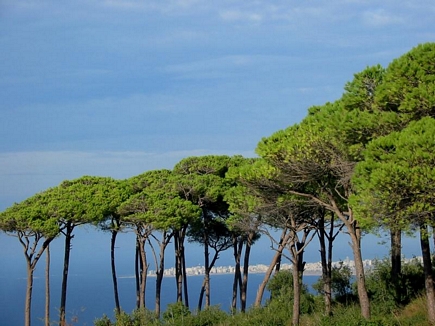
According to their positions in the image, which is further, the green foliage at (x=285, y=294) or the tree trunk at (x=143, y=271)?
the tree trunk at (x=143, y=271)

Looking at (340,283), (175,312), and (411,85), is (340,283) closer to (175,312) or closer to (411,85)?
(175,312)

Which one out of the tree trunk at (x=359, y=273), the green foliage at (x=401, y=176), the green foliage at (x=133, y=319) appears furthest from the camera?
the green foliage at (x=133, y=319)

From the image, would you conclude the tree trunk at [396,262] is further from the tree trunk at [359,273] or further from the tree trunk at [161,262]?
the tree trunk at [161,262]

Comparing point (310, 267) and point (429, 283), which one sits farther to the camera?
point (310, 267)

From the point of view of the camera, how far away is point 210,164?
28.1 metres

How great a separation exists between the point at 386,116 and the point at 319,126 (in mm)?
3026

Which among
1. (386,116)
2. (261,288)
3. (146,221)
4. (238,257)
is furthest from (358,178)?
(238,257)

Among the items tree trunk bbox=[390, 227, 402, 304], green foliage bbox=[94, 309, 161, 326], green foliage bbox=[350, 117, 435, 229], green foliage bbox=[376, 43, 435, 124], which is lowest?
green foliage bbox=[94, 309, 161, 326]

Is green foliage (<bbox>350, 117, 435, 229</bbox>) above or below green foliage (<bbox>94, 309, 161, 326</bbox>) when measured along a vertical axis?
above

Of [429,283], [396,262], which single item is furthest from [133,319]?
[429,283]

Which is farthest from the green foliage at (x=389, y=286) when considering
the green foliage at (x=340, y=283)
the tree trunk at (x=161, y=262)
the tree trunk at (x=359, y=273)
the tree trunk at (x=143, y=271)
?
the tree trunk at (x=143, y=271)

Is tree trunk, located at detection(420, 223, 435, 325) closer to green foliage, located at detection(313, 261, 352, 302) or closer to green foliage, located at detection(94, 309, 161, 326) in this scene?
green foliage, located at detection(313, 261, 352, 302)

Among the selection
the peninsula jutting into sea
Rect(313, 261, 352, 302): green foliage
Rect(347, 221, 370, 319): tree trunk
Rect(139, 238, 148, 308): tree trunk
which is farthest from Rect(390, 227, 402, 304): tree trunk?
Rect(139, 238, 148, 308): tree trunk

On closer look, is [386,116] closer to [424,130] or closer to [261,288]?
[424,130]
